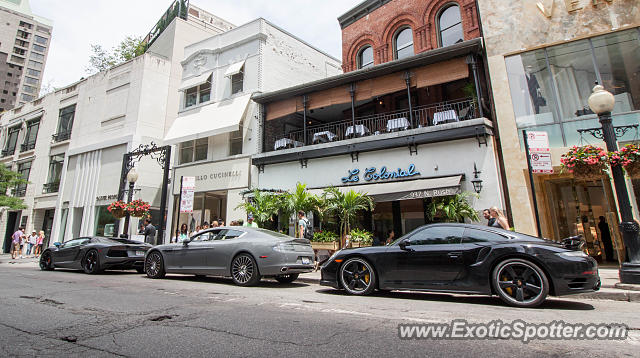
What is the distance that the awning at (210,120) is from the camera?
60.0 feet

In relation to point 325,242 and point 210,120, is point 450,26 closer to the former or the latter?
point 325,242

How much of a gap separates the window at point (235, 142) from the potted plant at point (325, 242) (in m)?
8.86

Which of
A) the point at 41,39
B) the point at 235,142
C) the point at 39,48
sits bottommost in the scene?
the point at 235,142

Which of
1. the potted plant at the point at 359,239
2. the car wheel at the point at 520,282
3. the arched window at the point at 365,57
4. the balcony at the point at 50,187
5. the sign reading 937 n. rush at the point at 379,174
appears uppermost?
the arched window at the point at 365,57

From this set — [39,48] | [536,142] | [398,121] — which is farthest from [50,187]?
[39,48]

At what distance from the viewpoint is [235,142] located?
63.2ft

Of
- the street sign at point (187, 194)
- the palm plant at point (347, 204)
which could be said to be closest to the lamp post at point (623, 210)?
the palm plant at point (347, 204)

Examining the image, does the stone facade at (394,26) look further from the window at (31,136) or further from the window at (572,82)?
the window at (31,136)

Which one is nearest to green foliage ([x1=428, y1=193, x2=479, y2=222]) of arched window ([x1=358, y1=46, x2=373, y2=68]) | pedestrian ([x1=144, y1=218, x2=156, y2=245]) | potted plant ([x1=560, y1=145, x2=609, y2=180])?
potted plant ([x1=560, y1=145, x2=609, y2=180])

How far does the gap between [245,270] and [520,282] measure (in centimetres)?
558

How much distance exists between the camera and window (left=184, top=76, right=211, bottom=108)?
21.3m

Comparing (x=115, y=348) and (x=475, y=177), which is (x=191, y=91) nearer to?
(x=475, y=177)

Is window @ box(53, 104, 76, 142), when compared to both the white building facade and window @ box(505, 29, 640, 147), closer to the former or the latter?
the white building facade

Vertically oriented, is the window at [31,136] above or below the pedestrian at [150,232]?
above
